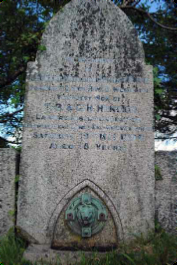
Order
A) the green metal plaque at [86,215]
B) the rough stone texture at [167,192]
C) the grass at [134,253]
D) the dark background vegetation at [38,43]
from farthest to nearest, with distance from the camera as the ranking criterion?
the dark background vegetation at [38,43], the rough stone texture at [167,192], the green metal plaque at [86,215], the grass at [134,253]

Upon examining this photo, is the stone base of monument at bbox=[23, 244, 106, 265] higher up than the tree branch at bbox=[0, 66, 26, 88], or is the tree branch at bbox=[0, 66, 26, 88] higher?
the tree branch at bbox=[0, 66, 26, 88]

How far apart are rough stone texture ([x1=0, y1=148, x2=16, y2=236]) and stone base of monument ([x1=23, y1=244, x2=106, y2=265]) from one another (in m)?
0.40

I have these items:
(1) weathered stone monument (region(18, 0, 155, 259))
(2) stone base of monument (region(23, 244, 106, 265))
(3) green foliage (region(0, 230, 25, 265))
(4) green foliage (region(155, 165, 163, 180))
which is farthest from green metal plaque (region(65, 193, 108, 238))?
(4) green foliage (region(155, 165, 163, 180))

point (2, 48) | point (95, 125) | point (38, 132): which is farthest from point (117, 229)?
point (2, 48)

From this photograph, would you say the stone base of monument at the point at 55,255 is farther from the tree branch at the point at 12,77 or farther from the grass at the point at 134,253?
the tree branch at the point at 12,77

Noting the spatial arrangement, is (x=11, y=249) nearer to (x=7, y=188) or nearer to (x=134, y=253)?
(x=7, y=188)

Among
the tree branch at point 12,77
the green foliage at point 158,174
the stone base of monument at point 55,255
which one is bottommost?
the stone base of monument at point 55,255

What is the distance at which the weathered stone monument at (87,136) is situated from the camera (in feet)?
9.13

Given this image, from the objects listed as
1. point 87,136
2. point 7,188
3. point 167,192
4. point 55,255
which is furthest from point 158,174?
point 7,188

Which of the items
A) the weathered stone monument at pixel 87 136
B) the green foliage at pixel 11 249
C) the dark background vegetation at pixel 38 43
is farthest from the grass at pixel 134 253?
the dark background vegetation at pixel 38 43

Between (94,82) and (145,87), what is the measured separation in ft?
1.81

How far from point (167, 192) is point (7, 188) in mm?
1661

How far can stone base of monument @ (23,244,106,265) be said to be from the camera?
248 centimetres

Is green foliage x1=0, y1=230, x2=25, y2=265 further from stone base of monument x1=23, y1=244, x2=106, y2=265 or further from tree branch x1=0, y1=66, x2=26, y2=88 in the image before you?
tree branch x1=0, y1=66, x2=26, y2=88
